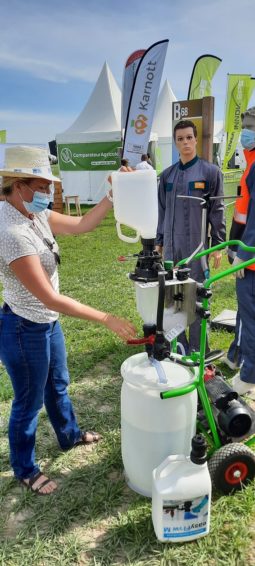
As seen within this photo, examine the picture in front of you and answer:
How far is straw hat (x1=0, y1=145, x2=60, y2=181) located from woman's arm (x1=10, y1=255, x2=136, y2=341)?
411 mm

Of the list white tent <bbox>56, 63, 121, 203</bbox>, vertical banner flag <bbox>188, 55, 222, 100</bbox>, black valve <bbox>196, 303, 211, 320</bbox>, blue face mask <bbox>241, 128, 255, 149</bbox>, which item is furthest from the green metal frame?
white tent <bbox>56, 63, 121, 203</bbox>

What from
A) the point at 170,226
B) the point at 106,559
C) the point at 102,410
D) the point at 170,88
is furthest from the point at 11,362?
the point at 170,88

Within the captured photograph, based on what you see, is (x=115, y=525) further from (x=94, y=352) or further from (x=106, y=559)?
(x=94, y=352)

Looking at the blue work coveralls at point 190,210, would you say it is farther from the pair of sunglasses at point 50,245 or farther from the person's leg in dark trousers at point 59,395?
the pair of sunglasses at point 50,245

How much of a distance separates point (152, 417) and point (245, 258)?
48.5 inches

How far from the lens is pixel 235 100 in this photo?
11.9 m

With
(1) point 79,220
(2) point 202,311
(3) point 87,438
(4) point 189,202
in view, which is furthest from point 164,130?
(2) point 202,311

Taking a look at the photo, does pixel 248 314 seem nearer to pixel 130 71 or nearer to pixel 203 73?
pixel 203 73

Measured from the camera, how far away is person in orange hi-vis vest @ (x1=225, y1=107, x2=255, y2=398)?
2.72 metres

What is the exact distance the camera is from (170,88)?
18.8m

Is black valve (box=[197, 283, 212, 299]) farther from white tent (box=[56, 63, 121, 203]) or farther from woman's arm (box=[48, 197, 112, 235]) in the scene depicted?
white tent (box=[56, 63, 121, 203])

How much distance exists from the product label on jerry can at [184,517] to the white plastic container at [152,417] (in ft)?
0.85

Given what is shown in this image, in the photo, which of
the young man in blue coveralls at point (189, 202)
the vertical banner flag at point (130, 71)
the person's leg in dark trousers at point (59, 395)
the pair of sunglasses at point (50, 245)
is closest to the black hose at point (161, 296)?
the pair of sunglasses at point (50, 245)

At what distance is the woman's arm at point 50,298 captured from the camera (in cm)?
186
